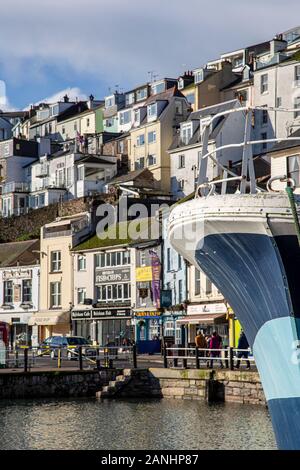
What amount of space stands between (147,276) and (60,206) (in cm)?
2955

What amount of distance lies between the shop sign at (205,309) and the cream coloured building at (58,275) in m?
14.4

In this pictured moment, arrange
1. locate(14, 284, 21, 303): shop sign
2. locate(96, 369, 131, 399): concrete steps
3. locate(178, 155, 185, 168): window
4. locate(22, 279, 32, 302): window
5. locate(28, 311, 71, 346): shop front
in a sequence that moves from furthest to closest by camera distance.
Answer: locate(178, 155, 185, 168): window, locate(14, 284, 21, 303): shop sign, locate(22, 279, 32, 302): window, locate(28, 311, 71, 346): shop front, locate(96, 369, 131, 399): concrete steps

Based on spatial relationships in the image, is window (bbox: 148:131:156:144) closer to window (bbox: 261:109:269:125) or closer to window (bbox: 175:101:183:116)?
window (bbox: 175:101:183:116)

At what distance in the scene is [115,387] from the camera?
39.9m

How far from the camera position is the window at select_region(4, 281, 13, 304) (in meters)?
76.3

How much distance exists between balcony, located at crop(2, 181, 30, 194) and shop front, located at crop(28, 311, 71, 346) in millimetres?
31253

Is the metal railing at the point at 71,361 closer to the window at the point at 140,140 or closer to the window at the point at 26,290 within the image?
the window at the point at 26,290

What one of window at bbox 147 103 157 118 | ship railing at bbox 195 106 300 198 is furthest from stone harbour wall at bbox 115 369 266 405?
window at bbox 147 103 157 118

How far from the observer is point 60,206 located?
301ft

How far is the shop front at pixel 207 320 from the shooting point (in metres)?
54.5

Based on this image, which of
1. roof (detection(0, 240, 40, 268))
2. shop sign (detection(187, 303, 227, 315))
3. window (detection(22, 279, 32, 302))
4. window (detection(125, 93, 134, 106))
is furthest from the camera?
window (detection(125, 93, 134, 106))

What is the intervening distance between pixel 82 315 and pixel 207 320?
52.9ft

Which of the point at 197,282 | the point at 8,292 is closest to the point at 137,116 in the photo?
the point at 8,292

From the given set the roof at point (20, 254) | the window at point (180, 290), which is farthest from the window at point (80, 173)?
the window at point (180, 290)
